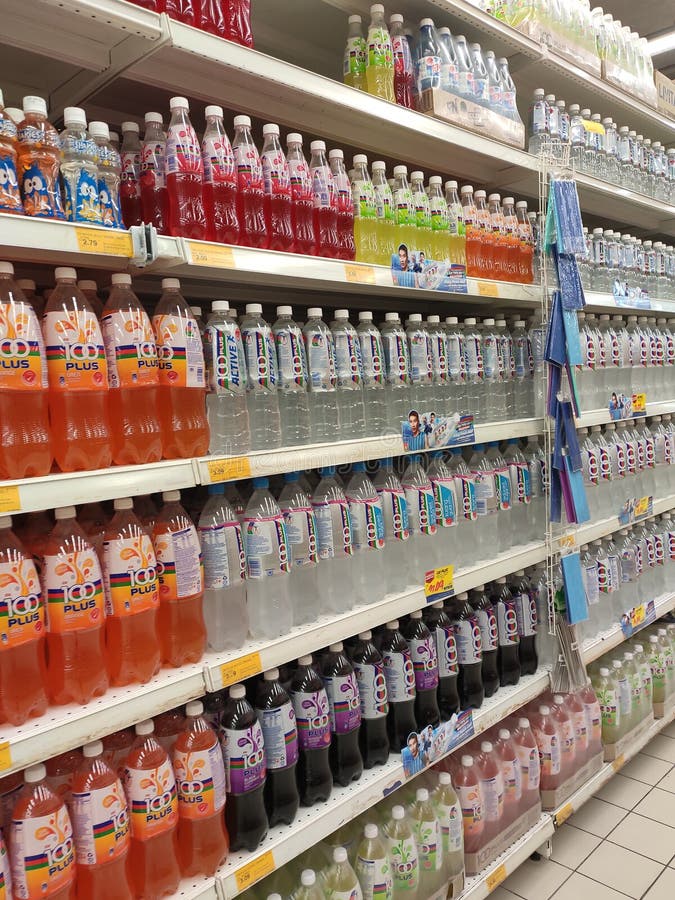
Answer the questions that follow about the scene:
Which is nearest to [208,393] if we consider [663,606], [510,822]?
[510,822]

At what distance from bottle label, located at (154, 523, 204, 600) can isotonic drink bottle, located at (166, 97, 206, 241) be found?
74 cm

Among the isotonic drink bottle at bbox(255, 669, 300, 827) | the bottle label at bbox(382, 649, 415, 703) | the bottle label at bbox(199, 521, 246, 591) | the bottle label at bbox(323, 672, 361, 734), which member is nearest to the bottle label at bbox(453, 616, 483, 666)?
the bottle label at bbox(382, 649, 415, 703)

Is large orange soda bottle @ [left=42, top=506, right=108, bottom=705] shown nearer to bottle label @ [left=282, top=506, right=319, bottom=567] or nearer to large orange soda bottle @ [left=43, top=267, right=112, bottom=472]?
large orange soda bottle @ [left=43, top=267, right=112, bottom=472]

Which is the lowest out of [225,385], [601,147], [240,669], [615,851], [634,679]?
[615,851]

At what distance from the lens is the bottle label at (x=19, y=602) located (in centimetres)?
129

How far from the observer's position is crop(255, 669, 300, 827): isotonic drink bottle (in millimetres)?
1743

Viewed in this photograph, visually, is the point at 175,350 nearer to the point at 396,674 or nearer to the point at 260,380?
the point at 260,380

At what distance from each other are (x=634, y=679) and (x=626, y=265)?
2044 mm

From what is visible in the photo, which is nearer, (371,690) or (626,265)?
(371,690)

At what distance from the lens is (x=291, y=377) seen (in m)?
1.84

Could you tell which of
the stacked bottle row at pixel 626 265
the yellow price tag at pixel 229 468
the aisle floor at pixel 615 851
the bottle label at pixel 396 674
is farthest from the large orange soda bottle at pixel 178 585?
the stacked bottle row at pixel 626 265

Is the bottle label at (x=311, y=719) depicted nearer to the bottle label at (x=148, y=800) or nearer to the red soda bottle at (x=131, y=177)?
the bottle label at (x=148, y=800)

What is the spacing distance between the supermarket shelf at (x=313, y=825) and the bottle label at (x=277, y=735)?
0.55 ft

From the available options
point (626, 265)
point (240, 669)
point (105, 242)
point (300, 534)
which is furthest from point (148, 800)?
point (626, 265)
